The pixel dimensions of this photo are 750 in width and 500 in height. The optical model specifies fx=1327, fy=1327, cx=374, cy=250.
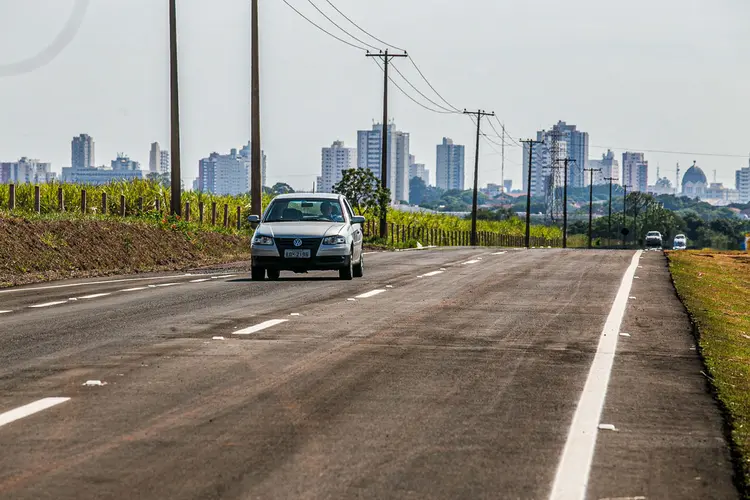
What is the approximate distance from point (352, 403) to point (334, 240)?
50.8 ft

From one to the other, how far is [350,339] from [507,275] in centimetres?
1432

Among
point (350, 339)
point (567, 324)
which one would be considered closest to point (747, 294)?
point (567, 324)

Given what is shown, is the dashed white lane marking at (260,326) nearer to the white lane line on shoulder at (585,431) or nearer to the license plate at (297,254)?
the white lane line on shoulder at (585,431)

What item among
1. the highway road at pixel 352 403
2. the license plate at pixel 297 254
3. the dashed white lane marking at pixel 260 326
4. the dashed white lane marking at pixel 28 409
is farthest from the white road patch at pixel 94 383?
the license plate at pixel 297 254

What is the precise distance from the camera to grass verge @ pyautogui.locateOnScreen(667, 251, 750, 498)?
8.52 metres

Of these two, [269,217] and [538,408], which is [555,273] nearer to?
[269,217]

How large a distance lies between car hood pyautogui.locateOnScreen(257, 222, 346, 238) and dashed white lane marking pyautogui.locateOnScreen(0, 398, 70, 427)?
50.6 ft

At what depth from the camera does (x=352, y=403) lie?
9.06 meters

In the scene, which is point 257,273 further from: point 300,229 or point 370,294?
point 370,294

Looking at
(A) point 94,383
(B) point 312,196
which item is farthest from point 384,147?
(A) point 94,383

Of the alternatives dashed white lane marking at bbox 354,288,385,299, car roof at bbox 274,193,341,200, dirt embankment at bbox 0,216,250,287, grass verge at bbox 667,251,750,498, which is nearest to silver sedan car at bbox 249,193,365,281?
car roof at bbox 274,193,341,200

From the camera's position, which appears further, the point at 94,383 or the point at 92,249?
the point at 92,249

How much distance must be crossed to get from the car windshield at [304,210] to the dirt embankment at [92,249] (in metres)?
4.55

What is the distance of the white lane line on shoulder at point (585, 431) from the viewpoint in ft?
21.8
